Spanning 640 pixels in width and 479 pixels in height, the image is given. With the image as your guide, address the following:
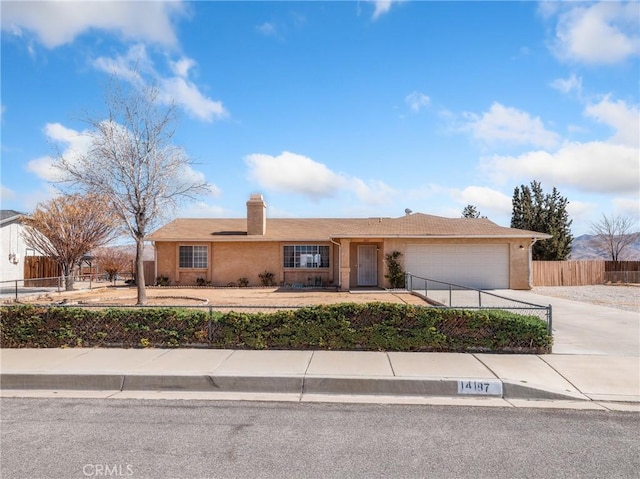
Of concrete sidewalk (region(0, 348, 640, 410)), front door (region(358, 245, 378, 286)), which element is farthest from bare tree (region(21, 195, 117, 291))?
concrete sidewalk (region(0, 348, 640, 410))

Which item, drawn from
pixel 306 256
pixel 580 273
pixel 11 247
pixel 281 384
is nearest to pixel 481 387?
pixel 281 384

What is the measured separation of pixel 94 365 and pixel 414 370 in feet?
16.6

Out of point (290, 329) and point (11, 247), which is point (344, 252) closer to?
point (290, 329)

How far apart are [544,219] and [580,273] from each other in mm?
9790

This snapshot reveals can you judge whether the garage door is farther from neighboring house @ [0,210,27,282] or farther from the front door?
neighboring house @ [0,210,27,282]

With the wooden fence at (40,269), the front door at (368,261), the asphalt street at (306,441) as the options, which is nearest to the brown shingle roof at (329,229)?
the front door at (368,261)

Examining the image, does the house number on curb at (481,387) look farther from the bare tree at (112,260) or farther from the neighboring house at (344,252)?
the bare tree at (112,260)

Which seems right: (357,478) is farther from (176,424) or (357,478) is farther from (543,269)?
(543,269)

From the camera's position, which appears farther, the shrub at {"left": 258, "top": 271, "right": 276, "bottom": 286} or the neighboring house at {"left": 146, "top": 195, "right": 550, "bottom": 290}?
the shrub at {"left": 258, "top": 271, "right": 276, "bottom": 286}

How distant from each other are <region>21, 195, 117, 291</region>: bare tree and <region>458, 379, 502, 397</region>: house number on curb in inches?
799

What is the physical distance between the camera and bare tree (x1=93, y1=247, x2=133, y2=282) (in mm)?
31883

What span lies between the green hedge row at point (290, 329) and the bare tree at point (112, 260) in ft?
73.9

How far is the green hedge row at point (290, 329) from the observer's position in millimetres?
8219

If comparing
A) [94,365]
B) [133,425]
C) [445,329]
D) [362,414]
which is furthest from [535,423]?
[94,365]
